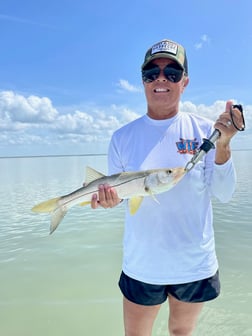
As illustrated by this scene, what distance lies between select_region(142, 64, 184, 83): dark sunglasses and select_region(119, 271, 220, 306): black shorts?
1.72 m

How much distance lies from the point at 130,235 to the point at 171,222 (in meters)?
0.39

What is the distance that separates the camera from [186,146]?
8.57ft

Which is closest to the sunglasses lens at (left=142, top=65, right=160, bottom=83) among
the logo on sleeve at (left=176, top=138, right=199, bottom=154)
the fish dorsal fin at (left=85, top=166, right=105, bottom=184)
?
the logo on sleeve at (left=176, top=138, right=199, bottom=154)

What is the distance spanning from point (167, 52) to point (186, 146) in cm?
81

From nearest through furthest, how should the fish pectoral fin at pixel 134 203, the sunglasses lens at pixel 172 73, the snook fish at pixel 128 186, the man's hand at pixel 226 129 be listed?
the man's hand at pixel 226 129 → the snook fish at pixel 128 186 → the fish pectoral fin at pixel 134 203 → the sunglasses lens at pixel 172 73

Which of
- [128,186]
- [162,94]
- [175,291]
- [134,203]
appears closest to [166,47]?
[162,94]

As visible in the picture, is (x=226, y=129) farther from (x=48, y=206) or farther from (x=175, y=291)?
(x=48, y=206)

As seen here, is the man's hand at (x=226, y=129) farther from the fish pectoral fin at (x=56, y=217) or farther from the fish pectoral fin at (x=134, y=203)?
the fish pectoral fin at (x=56, y=217)

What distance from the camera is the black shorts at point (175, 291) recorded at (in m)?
2.54

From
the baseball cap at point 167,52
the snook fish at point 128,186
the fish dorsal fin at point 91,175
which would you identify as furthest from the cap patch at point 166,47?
the fish dorsal fin at point 91,175

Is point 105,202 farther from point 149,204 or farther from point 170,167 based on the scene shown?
point 170,167

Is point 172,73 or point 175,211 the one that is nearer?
point 175,211

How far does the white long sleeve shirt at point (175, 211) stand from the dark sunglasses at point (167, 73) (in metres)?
0.35

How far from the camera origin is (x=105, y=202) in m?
2.62
